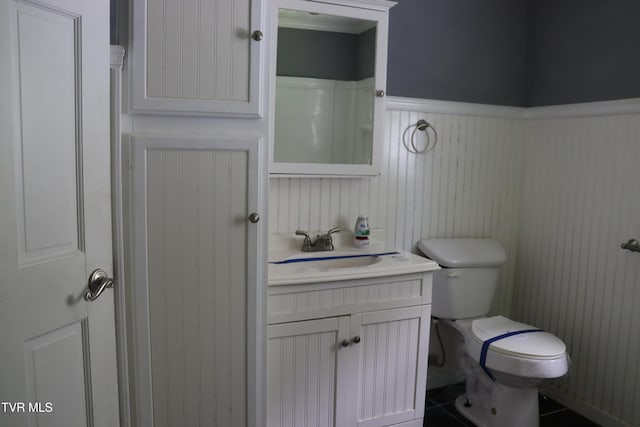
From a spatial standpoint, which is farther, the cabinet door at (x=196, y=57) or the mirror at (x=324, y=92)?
the mirror at (x=324, y=92)

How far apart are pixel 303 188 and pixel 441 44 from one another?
1.00m

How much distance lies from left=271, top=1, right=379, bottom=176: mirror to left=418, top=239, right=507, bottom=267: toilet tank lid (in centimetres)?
53

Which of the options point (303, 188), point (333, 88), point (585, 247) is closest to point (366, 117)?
point (333, 88)

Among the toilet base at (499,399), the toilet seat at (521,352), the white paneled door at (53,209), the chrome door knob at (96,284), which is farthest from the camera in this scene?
the toilet base at (499,399)

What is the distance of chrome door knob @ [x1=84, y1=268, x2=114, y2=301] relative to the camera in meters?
1.43

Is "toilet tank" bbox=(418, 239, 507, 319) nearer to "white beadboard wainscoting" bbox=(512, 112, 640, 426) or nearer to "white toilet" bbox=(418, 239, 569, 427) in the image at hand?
"white toilet" bbox=(418, 239, 569, 427)

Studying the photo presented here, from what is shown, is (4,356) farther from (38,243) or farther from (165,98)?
(165,98)

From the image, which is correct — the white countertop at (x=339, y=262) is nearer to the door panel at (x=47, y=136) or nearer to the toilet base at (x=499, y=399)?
the toilet base at (x=499, y=399)

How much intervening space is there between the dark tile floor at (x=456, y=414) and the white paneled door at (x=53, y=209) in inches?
63.1

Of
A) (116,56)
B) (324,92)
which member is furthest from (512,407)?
(116,56)

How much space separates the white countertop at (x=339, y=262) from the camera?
196 cm

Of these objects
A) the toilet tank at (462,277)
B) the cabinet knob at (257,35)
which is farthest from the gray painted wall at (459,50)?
the cabinet knob at (257,35)

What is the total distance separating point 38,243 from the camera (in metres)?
1.28

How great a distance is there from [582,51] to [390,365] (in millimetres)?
1734
